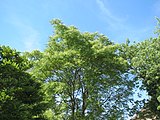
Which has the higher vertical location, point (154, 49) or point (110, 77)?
point (154, 49)

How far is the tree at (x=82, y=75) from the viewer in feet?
103

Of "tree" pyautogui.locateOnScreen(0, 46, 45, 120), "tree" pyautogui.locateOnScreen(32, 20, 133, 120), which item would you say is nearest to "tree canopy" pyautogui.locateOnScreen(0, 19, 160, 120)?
"tree" pyautogui.locateOnScreen(32, 20, 133, 120)

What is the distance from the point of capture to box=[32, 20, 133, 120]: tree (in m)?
31.3

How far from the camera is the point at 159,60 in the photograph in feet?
111

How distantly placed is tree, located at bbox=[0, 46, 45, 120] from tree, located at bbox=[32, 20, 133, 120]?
1142 centimetres

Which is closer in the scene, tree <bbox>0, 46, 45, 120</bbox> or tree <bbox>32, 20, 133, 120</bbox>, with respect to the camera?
tree <bbox>0, 46, 45, 120</bbox>

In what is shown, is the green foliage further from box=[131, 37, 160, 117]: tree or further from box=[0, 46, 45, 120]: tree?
box=[0, 46, 45, 120]: tree

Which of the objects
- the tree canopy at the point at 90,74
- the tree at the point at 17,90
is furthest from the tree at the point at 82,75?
the tree at the point at 17,90

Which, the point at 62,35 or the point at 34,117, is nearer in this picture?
the point at 34,117

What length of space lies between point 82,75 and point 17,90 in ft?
52.4

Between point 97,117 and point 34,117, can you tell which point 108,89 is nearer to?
point 97,117

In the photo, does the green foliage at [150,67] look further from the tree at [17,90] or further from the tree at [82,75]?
the tree at [17,90]

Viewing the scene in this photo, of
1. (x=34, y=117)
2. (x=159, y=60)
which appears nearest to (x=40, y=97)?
(x=34, y=117)

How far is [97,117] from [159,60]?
32.8ft
